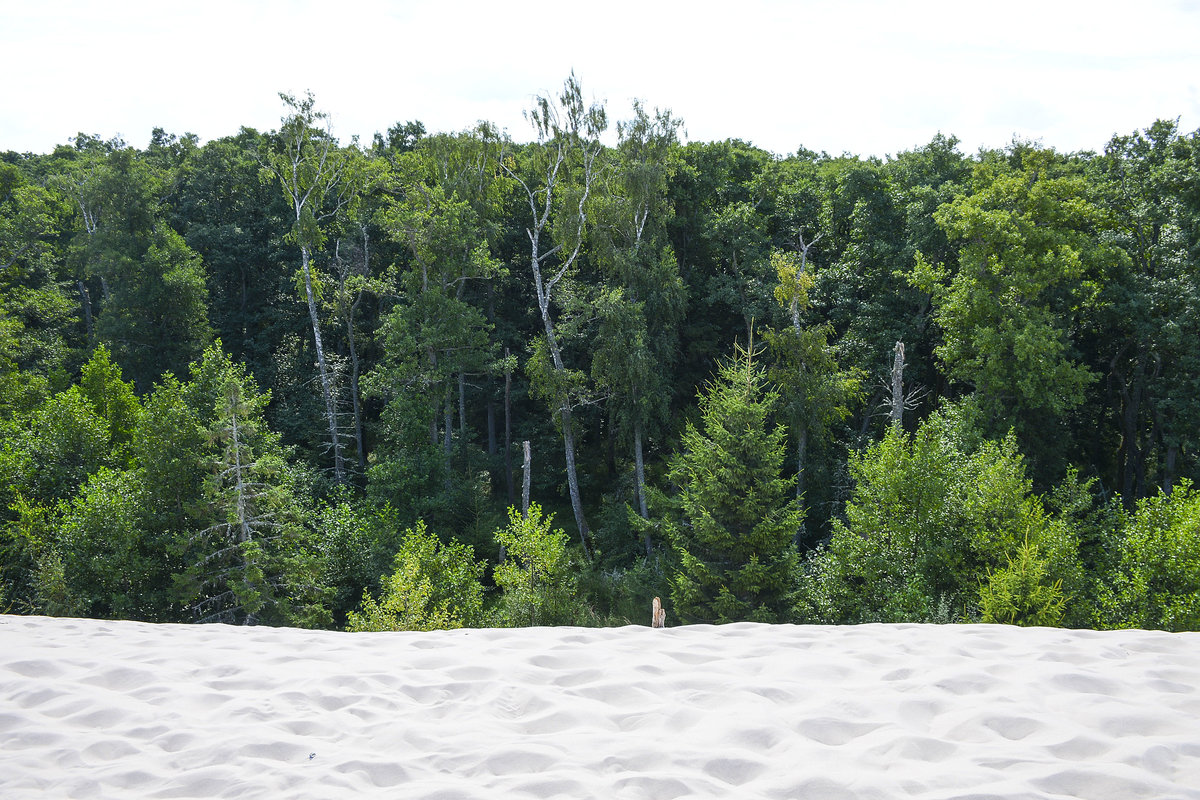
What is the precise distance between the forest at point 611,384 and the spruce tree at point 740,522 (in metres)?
0.10

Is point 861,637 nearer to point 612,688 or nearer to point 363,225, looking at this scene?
point 612,688

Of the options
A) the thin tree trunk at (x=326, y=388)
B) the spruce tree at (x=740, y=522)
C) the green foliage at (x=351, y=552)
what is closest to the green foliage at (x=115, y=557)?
the green foliage at (x=351, y=552)

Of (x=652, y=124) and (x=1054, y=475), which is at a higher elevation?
(x=652, y=124)

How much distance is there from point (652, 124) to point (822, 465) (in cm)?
1365

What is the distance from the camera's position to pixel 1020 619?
14492 mm

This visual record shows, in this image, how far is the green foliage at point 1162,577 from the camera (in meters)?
13.5

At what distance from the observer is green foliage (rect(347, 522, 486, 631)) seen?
17578mm

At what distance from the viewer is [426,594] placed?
60.1ft

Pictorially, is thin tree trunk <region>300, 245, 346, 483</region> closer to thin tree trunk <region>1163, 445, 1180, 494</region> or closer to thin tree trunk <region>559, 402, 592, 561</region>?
thin tree trunk <region>559, 402, 592, 561</region>

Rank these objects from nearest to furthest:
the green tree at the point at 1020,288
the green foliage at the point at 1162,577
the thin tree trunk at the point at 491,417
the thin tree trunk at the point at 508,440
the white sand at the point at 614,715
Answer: the white sand at the point at 614,715 < the green foliage at the point at 1162,577 < the green tree at the point at 1020,288 < the thin tree trunk at the point at 508,440 < the thin tree trunk at the point at 491,417

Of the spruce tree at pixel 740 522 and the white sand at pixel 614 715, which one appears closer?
the white sand at pixel 614 715

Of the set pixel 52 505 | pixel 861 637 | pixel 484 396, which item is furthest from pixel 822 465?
pixel 52 505

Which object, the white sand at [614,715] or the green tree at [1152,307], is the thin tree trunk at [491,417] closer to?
the green tree at [1152,307]

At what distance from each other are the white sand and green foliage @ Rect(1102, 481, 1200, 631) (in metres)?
11.1
